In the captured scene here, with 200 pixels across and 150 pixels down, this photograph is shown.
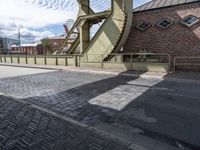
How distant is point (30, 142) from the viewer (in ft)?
12.0

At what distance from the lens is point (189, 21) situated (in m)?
12.9

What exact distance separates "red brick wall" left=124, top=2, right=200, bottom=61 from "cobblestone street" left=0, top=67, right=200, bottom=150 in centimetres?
652

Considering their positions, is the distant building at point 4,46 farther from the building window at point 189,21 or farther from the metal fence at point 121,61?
the building window at point 189,21

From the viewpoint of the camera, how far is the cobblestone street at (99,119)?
142 inches

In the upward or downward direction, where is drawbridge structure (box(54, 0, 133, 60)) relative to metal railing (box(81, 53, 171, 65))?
upward

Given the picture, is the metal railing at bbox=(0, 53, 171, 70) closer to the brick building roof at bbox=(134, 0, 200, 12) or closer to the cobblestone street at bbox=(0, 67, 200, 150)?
the brick building roof at bbox=(134, 0, 200, 12)

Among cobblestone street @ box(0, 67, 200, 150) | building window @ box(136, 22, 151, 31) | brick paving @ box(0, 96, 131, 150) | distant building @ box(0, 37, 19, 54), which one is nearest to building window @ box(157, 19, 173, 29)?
building window @ box(136, 22, 151, 31)

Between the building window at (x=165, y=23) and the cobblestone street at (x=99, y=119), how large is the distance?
7.75m

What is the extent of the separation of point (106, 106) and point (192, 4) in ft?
36.9

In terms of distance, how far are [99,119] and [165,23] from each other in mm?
11687

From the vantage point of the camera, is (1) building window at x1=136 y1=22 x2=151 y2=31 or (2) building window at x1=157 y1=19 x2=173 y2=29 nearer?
(2) building window at x1=157 y1=19 x2=173 y2=29

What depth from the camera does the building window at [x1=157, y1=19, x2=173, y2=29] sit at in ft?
45.2

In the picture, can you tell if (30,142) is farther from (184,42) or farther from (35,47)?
(35,47)

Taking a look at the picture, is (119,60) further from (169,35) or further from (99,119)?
(99,119)
